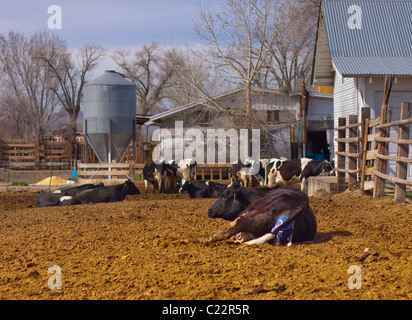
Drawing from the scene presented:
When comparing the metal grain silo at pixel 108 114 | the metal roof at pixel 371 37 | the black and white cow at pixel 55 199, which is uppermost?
the metal roof at pixel 371 37

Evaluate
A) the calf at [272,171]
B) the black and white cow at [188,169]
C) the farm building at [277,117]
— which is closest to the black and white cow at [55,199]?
the calf at [272,171]

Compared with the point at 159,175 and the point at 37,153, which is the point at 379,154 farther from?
the point at 37,153

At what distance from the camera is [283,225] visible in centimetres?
632

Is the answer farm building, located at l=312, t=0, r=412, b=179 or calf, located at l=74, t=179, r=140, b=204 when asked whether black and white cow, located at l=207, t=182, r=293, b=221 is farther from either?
farm building, located at l=312, t=0, r=412, b=179

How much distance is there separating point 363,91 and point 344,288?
12058mm

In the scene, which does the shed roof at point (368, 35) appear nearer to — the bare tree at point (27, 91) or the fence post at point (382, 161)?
the fence post at point (382, 161)

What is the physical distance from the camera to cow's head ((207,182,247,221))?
8.66 m

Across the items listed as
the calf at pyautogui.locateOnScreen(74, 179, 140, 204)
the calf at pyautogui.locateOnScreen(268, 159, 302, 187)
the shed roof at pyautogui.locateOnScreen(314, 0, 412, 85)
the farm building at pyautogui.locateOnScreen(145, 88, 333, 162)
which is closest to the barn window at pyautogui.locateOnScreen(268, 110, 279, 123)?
the farm building at pyautogui.locateOnScreen(145, 88, 333, 162)

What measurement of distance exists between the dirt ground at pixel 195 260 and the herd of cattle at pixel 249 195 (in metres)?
0.26

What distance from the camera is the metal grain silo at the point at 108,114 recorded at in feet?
79.7

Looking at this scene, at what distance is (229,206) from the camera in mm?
8734

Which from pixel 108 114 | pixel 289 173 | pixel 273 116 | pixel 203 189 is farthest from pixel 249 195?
pixel 273 116

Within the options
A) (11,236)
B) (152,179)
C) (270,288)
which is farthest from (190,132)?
(270,288)

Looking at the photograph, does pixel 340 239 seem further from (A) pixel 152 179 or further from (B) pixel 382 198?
(A) pixel 152 179
